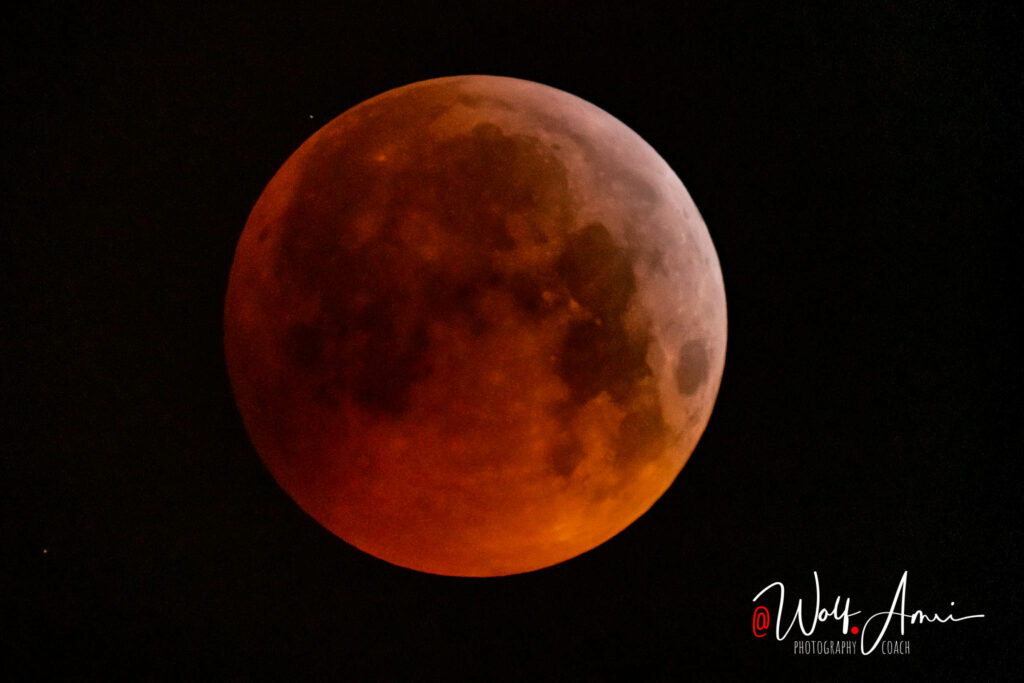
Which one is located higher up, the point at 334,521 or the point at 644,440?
the point at 644,440

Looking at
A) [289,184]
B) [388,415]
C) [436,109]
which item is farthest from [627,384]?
[289,184]

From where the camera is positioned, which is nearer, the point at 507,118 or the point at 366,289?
the point at 366,289

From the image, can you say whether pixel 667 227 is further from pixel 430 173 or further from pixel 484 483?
pixel 484 483

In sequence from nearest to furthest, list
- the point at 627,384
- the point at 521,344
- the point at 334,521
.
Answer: the point at 521,344, the point at 627,384, the point at 334,521

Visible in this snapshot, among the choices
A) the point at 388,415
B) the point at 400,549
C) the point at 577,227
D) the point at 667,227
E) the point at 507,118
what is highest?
the point at 507,118

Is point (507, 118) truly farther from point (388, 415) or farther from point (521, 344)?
point (388, 415)

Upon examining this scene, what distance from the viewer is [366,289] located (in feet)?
6.67

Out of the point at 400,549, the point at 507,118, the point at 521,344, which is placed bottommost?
the point at 400,549

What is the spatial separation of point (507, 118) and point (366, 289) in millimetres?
718

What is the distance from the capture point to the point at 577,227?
2078mm

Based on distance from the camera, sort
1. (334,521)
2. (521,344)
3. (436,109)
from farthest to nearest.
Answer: (334,521)
(436,109)
(521,344)

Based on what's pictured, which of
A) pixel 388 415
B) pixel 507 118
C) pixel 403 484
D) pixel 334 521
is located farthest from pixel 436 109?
pixel 334 521

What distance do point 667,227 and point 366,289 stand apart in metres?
0.98

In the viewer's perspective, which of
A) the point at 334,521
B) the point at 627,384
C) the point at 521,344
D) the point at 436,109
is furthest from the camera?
the point at 334,521
